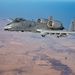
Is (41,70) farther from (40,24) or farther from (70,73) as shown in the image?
(40,24)

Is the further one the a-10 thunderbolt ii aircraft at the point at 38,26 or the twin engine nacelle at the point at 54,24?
the twin engine nacelle at the point at 54,24

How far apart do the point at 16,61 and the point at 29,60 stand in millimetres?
13345

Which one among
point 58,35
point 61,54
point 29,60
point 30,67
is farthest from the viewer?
point 61,54

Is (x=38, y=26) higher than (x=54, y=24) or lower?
lower

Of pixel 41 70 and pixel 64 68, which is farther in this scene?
pixel 64 68

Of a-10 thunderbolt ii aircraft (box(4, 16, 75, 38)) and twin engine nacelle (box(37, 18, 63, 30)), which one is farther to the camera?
twin engine nacelle (box(37, 18, 63, 30))

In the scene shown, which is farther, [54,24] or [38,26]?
[38,26]

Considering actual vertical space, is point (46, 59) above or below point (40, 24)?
below

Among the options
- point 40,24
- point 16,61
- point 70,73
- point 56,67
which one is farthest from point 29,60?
point 40,24

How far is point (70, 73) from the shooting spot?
530ft

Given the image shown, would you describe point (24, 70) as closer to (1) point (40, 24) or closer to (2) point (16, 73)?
(2) point (16, 73)

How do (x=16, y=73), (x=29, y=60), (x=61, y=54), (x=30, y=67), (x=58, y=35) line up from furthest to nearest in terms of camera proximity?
(x=61, y=54) → (x=29, y=60) → (x=30, y=67) → (x=16, y=73) → (x=58, y=35)

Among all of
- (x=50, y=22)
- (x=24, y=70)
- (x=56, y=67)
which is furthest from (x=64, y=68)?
(x=50, y=22)

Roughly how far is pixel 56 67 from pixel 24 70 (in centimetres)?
2522
